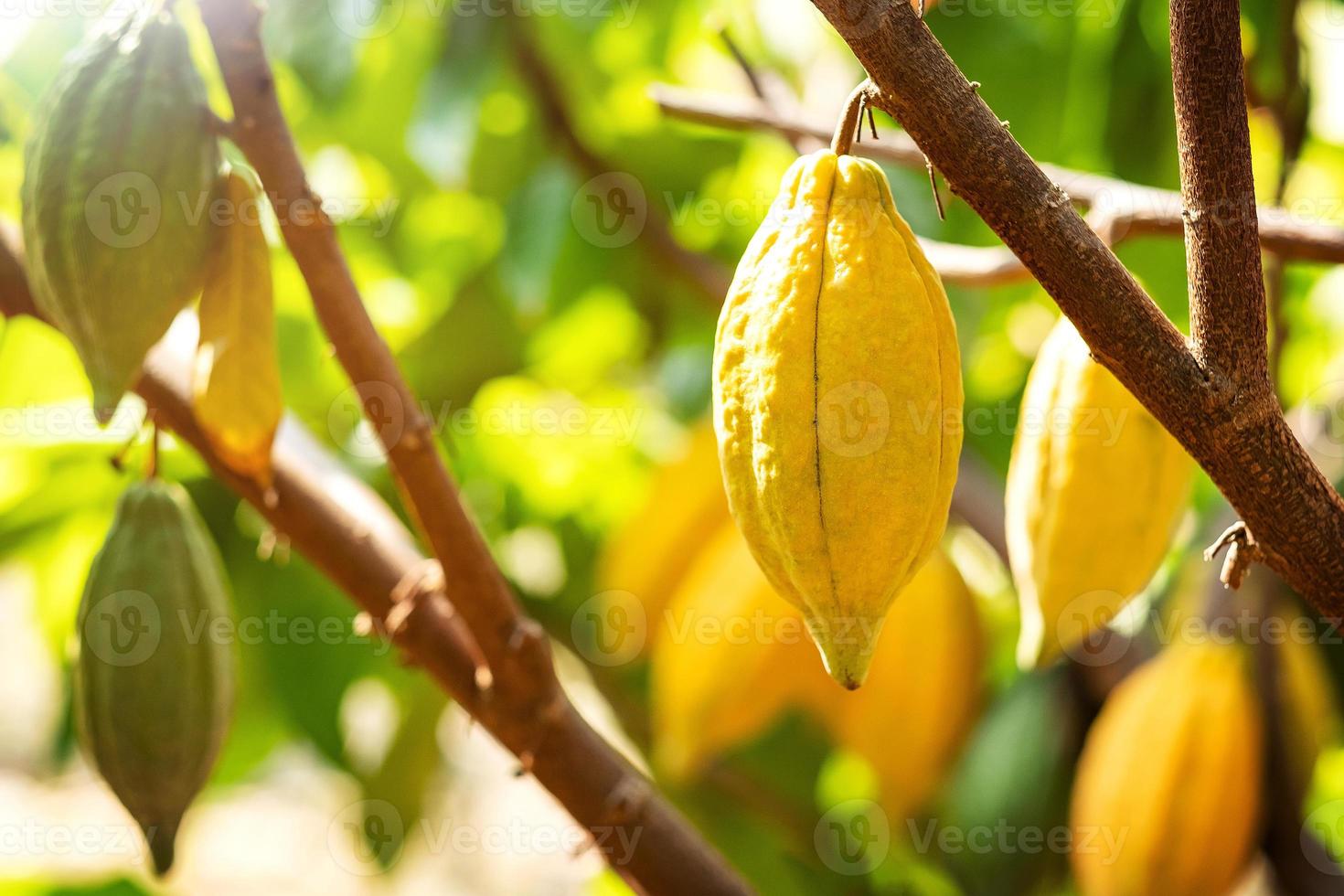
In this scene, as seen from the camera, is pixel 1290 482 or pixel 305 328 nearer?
pixel 1290 482

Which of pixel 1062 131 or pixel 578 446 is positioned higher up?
pixel 1062 131

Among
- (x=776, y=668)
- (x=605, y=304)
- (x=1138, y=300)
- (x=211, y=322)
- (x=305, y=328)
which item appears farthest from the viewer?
(x=605, y=304)

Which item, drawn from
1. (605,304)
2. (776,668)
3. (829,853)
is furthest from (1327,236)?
(605,304)

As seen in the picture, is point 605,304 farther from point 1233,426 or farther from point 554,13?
point 1233,426

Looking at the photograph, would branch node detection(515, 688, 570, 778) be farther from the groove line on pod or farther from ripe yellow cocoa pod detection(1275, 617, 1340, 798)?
ripe yellow cocoa pod detection(1275, 617, 1340, 798)

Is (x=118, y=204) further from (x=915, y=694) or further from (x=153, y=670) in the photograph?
(x=915, y=694)

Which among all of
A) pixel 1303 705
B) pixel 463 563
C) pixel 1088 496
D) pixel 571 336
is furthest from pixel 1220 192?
pixel 571 336

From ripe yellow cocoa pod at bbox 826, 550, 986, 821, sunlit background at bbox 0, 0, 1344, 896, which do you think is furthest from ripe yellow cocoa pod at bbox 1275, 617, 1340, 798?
ripe yellow cocoa pod at bbox 826, 550, 986, 821
